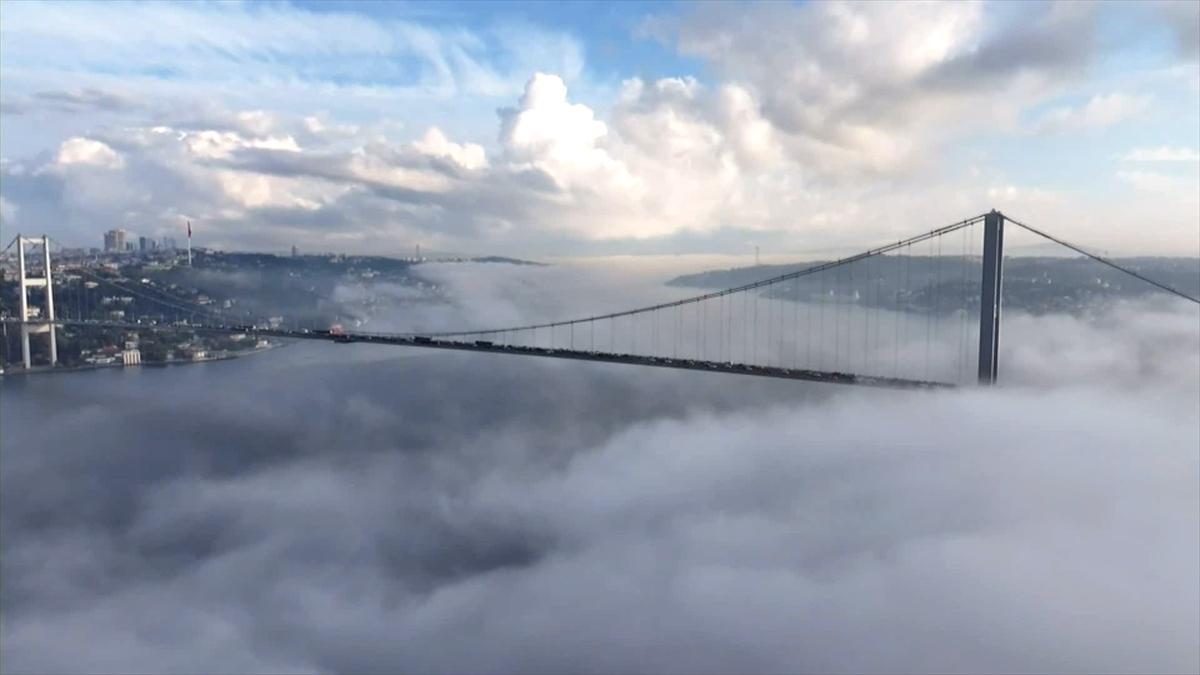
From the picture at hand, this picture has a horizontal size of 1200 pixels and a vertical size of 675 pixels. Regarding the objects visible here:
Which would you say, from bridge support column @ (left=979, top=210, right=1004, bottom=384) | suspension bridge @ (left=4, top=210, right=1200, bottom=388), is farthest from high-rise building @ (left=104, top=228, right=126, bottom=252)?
bridge support column @ (left=979, top=210, right=1004, bottom=384)

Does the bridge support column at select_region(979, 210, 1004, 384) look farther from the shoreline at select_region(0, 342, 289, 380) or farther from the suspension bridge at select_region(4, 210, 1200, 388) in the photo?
the shoreline at select_region(0, 342, 289, 380)

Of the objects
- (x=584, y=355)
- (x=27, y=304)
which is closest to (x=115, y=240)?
(x=27, y=304)

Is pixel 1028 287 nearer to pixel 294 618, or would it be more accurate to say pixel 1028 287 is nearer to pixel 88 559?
pixel 294 618

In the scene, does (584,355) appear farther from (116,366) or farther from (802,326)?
(116,366)

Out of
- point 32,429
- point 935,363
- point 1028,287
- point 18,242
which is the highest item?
point 18,242

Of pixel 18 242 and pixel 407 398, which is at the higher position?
pixel 18 242

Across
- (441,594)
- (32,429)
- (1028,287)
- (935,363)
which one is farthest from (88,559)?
(1028,287)

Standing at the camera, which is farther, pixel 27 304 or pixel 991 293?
pixel 27 304
